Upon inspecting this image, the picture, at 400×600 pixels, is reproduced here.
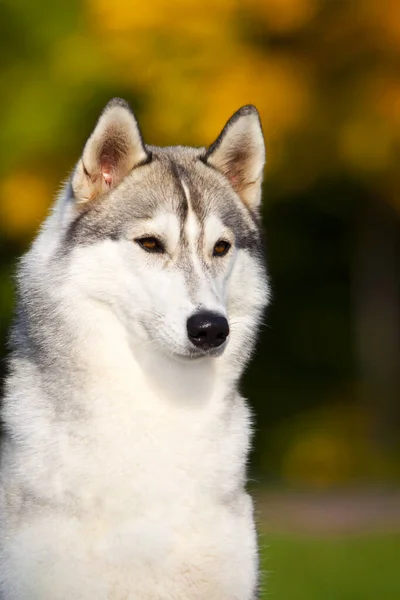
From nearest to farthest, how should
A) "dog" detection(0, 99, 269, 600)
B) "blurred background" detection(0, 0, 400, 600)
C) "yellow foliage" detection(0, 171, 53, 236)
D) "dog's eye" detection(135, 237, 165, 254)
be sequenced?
"dog" detection(0, 99, 269, 600) < "dog's eye" detection(135, 237, 165, 254) < "blurred background" detection(0, 0, 400, 600) < "yellow foliage" detection(0, 171, 53, 236)

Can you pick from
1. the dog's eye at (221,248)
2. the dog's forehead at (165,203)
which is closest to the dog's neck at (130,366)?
the dog's forehead at (165,203)

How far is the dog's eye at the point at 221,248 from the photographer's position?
4902 millimetres

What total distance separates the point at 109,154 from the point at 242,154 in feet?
2.41

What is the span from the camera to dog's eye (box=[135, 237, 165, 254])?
4762 millimetres

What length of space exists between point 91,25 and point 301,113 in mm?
2453

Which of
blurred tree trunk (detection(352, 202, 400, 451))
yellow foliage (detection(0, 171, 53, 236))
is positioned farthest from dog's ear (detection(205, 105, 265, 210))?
blurred tree trunk (detection(352, 202, 400, 451))

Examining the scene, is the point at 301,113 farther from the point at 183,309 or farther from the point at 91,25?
the point at 183,309

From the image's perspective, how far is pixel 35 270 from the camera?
4.86 m

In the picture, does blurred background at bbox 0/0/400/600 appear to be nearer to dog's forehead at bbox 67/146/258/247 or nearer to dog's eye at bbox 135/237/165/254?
dog's forehead at bbox 67/146/258/247

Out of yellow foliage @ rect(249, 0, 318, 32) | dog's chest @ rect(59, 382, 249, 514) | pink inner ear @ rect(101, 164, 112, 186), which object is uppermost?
yellow foliage @ rect(249, 0, 318, 32)

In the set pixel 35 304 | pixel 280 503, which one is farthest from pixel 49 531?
pixel 280 503

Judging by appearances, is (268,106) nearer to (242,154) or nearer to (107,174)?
(242,154)

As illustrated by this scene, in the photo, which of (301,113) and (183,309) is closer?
(183,309)

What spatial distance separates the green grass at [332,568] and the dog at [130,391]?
351cm
